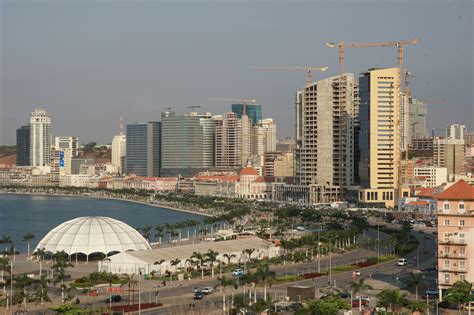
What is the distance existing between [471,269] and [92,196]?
94.6 meters

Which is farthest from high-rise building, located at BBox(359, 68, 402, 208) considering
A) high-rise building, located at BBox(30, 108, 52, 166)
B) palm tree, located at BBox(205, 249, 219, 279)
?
high-rise building, located at BBox(30, 108, 52, 166)

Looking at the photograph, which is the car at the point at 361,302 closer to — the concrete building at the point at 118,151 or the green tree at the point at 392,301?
the green tree at the point at 392,301

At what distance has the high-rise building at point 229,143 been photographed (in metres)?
133

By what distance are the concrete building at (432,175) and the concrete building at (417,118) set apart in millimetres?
68163

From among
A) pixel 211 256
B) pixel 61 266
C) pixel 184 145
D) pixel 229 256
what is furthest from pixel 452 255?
pixel 184 145

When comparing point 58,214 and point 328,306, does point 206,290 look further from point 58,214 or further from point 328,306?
point 58,214

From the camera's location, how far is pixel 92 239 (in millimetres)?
39781

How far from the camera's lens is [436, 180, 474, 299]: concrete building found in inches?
1045

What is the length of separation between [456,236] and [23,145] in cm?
15190

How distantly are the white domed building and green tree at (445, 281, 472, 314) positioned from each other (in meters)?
18.7

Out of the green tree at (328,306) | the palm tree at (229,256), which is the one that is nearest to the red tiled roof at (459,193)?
the green tree at (328,306)

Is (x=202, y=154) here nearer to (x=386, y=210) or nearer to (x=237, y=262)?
(x=386, y=210)

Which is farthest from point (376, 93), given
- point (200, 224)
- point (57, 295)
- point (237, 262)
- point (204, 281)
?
point (57, 295)

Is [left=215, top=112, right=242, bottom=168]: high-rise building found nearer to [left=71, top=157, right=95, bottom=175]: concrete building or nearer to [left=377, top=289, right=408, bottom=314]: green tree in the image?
[left=71, top=157, right=95, bottom=175]: concrete building
